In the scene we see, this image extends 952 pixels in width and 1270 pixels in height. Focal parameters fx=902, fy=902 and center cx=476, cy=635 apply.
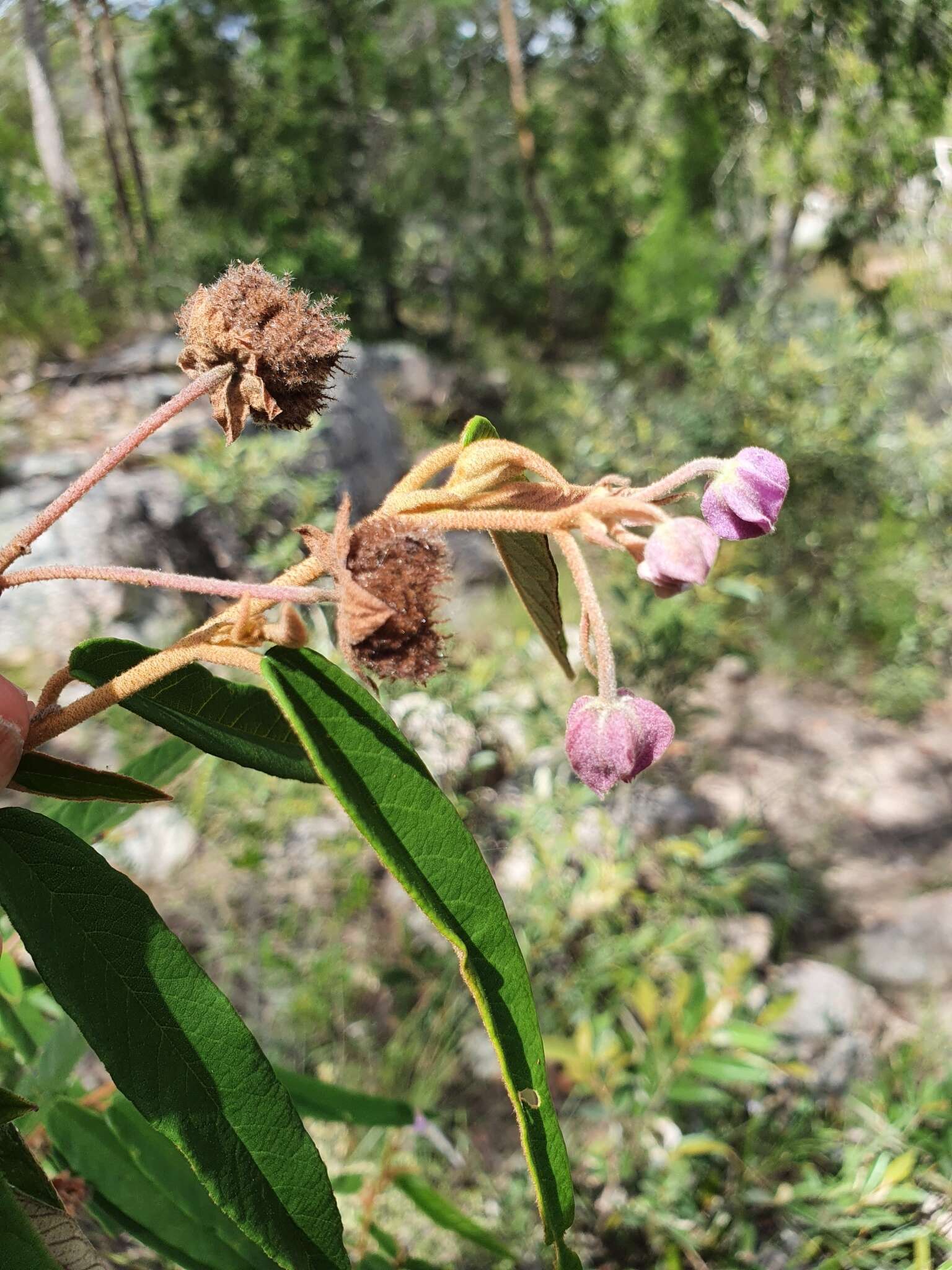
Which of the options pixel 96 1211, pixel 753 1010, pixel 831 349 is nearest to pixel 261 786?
pixel 753 1010

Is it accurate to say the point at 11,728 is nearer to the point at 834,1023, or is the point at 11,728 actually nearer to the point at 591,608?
the point at 591,608

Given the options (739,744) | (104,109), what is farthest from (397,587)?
(104,109)

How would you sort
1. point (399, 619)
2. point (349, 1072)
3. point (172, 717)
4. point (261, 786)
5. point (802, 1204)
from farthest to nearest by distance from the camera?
point (261, 786)
point (349, 1072)
point (802, 1204)
point (172, 717)
point (399, 619)

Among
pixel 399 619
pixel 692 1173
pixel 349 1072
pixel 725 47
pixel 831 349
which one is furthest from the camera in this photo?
pixel 725 47

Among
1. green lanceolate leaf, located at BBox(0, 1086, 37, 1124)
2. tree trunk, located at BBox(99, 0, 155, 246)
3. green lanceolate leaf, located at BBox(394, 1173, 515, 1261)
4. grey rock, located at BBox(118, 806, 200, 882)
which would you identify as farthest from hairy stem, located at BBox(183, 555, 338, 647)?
tree trunk, located at BBox(99, 0, 155, 246)

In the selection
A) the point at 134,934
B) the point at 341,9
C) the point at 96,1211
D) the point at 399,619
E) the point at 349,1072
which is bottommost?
the point at 349,1072

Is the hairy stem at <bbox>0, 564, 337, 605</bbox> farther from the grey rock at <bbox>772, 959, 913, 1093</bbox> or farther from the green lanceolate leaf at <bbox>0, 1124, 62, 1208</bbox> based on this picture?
the grey rock at <bbox>772, 959, 913, 1093</bbox>

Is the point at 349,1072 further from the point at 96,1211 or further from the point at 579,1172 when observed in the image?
the point at 96,1211
